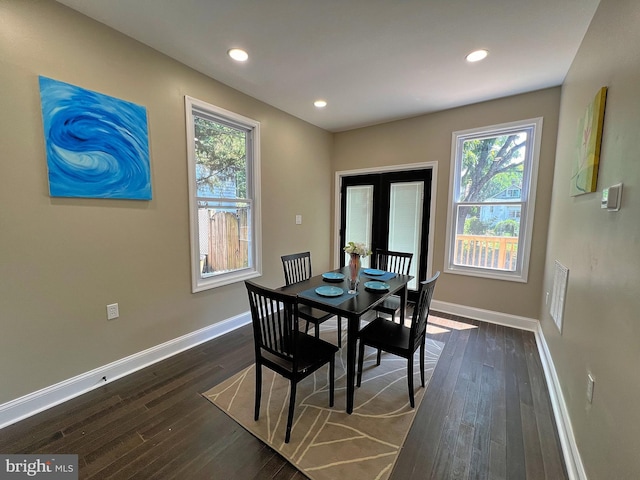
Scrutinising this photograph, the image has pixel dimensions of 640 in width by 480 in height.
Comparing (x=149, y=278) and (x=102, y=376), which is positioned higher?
(x=149, y=278)

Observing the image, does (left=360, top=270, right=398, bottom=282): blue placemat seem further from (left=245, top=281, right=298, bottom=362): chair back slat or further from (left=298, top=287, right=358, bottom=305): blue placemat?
(left=245, top=281, right=298, bottom=362): chair back slat

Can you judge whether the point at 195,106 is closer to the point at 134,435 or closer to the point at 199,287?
the point at 199,287

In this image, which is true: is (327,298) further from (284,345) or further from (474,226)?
(474,226)

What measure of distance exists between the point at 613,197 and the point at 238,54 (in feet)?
8.87

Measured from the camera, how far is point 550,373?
212 cm

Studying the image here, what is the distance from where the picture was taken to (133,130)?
208 cm

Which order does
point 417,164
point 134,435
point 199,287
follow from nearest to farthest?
point 134,435
point 199,287
point 417,164

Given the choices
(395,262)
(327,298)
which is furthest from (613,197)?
(395,262)

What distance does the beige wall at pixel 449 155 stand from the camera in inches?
113

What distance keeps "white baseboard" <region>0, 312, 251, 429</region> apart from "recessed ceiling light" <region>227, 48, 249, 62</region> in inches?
104

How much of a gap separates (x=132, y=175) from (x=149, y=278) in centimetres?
88

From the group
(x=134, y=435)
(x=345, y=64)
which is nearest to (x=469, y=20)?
(x=345, y=64)

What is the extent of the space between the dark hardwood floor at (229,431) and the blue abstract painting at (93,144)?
59.7 inches

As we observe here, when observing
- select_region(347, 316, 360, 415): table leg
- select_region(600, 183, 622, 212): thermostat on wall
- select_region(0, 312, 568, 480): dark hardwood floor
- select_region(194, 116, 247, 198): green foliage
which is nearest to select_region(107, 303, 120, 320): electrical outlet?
select_region(0, 312, 568, 480): dark hardwood floor
